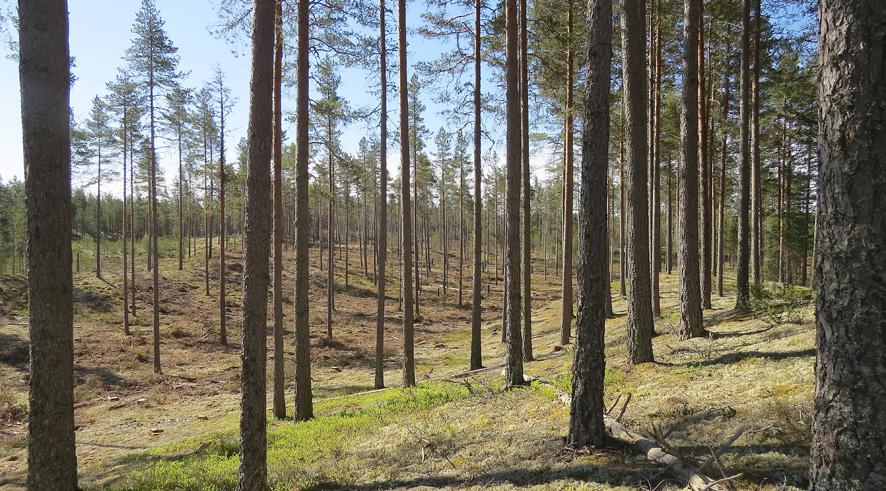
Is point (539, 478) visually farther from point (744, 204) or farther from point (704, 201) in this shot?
point (704, 201)

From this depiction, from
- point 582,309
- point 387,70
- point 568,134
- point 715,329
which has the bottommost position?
point 715,329

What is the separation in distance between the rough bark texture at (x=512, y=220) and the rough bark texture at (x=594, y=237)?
5.18 meters

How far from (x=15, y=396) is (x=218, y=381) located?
23.2 ft

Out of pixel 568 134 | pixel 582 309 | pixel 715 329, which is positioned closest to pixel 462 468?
pixel 582 309

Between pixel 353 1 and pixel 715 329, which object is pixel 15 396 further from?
pixel 715 329

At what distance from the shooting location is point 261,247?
5.97m

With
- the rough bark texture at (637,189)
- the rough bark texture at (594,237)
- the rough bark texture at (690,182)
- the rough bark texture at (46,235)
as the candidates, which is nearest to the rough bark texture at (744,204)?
the rough bark texture at (690,182)

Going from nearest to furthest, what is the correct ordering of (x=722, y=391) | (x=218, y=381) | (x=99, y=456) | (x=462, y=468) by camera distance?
(x=462, y=468)
(x=722, y=391)
(x=99, y=456)
(x=218, y=381)

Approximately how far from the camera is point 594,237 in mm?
5219

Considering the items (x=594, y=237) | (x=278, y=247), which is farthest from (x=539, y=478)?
(x=278, y=247)

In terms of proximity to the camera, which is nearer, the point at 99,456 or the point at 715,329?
the point at 715,329

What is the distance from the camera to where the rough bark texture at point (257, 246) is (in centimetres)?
582

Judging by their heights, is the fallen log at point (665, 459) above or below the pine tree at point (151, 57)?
below

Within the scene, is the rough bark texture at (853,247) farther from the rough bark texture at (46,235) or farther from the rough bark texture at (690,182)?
the rough bark texture at (690,182)
